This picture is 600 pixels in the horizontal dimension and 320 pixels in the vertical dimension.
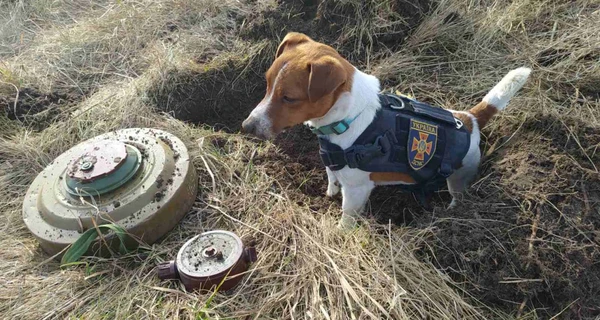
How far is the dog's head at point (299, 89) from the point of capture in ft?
8.13

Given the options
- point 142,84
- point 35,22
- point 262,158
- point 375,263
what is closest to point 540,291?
point 375,263

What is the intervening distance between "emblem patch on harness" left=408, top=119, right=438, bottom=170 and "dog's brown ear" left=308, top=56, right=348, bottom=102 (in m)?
0.64

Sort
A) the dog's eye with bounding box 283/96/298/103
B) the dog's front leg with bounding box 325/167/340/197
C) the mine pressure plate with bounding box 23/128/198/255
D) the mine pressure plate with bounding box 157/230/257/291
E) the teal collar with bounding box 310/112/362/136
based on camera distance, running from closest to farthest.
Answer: the mine pressure plate with bounding box 157/230/257/291 → the dog's eye with bounding box 283/96/298/103 → the teal collar with bounding box 310/112/362/136 → the mine pressure plate with bounding box 23/128/198/255 → the dog's front leg with bounding box 325/167/340/197

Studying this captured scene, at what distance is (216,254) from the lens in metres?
2.50

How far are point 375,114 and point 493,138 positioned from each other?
1.13 m

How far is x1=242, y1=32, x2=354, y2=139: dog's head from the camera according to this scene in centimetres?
248

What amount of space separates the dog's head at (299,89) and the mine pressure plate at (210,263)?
723 millimetres

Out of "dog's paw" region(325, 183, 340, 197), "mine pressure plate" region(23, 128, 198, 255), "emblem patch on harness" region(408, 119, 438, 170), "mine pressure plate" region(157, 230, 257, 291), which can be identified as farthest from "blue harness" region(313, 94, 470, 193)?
"mine pressure plate" region(23, 128, 198, 255)

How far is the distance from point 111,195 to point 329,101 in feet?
5.40

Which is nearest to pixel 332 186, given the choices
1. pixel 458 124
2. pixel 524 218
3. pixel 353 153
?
pixel 353 153

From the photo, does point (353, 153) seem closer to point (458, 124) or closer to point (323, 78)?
point (323, 78)

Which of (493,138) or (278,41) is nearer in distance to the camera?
(493,138)

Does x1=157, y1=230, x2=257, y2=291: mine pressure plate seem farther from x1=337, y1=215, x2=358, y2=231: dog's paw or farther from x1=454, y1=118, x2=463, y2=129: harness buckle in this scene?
x1=454, y1=118, x2=463, y2=129: harness buckle

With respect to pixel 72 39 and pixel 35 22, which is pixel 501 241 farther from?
pixel 35 22
